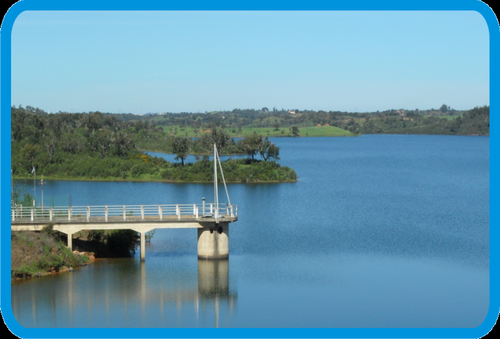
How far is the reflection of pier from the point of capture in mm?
23531

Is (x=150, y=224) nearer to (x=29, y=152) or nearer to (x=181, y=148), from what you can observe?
(x=29, y=152)

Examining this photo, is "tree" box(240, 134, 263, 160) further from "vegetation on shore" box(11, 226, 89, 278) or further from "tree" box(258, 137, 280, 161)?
"vegetation on shore" box(11, 226, 89, 278)

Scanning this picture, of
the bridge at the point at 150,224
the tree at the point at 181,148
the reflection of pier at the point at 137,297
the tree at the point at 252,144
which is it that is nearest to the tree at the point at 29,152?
the tree at the point at 181,148

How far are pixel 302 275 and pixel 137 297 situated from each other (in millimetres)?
7442

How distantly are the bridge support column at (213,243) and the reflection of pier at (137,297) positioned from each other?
0.46m

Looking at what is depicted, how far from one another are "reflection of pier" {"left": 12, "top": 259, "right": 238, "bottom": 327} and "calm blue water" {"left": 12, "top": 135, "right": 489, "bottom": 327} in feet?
0.14

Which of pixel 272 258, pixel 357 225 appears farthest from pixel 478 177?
pixel 272 258

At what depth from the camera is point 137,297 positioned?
2572cm

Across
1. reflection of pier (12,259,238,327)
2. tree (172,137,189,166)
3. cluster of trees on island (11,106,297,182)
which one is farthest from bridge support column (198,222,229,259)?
tree (172,137,189,166)

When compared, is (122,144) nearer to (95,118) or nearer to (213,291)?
(95,118)

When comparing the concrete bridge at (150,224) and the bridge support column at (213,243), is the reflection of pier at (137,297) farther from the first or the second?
the concrete bridge at (150,224)

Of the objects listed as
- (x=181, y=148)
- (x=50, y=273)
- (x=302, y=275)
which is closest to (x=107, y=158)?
(x=181, y=148)

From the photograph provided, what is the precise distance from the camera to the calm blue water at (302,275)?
77.3ft

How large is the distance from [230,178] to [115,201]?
19137mm
